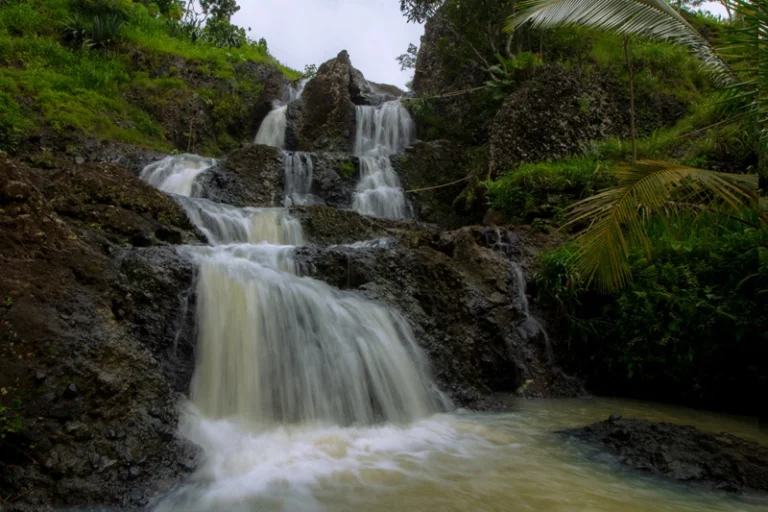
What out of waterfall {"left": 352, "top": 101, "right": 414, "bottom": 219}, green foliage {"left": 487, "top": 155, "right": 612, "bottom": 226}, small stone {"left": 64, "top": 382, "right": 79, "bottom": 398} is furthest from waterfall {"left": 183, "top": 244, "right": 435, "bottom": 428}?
waterfall {"left": 352, "top": 101, "right": 414, "bottom": 219}

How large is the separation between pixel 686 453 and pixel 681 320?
2588 millimetres

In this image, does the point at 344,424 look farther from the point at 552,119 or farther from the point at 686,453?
the point at 552,119

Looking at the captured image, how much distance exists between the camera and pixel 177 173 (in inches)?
402

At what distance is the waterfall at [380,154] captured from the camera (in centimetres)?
1192

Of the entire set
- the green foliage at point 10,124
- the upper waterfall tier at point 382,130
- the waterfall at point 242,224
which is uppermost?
the upper waterfall tier at point 382,130

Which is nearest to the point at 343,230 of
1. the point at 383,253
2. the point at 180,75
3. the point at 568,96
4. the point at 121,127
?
the point at 383,253

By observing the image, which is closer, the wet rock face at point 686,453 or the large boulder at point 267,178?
the wet rock face at point 686,453

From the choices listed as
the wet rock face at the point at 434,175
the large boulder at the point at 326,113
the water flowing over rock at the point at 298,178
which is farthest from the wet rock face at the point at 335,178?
the large boulder at the point at 326,113

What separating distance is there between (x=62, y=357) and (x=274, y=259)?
9.25ft

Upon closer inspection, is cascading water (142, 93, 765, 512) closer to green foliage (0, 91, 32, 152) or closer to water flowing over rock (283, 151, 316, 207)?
water flowing over rock (283, 151, 316, 207)

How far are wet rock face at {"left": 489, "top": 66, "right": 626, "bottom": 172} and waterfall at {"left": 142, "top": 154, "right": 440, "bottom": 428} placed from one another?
6.85 meters

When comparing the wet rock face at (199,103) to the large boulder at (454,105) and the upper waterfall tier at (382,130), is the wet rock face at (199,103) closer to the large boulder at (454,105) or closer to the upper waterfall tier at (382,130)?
the upper waterfall tier at (382,130)

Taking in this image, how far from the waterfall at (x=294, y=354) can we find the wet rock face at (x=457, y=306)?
34 centimetres

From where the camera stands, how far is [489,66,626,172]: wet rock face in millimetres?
11070
